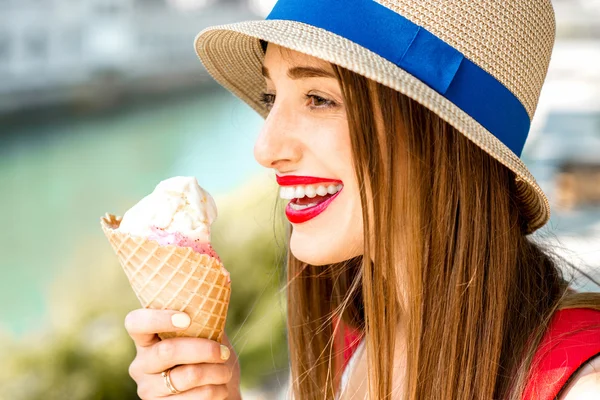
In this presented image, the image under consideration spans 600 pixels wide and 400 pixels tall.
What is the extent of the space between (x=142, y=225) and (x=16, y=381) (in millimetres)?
1991

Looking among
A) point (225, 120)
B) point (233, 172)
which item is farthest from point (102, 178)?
point (225, 120)

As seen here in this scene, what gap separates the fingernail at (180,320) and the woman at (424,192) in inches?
0.5

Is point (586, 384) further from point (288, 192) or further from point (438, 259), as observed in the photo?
point (288, 192)

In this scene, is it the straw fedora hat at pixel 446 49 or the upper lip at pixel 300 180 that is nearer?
the straw fedora hat at pixel 446 49

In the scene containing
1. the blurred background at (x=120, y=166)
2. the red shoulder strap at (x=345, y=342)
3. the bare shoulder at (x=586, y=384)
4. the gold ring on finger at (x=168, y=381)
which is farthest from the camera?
the blurred background at (x=120, y=166)

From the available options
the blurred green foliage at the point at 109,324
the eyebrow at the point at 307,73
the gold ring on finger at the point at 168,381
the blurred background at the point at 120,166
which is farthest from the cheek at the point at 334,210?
the blurred green foliage at the point at 109,324

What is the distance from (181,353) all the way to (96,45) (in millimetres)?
6199

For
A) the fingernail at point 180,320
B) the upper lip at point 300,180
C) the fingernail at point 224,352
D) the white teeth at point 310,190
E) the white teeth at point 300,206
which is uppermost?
the upper lip at point 300,180

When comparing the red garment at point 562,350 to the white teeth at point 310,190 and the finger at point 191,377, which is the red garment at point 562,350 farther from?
the finger at point 191,377

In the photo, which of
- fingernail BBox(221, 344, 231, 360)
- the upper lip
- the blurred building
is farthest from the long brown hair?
the blurred building

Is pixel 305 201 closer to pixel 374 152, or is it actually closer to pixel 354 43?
pixel 374 152

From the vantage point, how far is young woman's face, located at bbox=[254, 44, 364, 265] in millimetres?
1684

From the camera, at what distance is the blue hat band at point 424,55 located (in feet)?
5.17

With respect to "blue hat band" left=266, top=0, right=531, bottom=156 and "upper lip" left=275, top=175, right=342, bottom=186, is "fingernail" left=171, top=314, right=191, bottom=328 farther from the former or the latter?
"blue hat band" left=266, top=0, right=531, bottom=156
